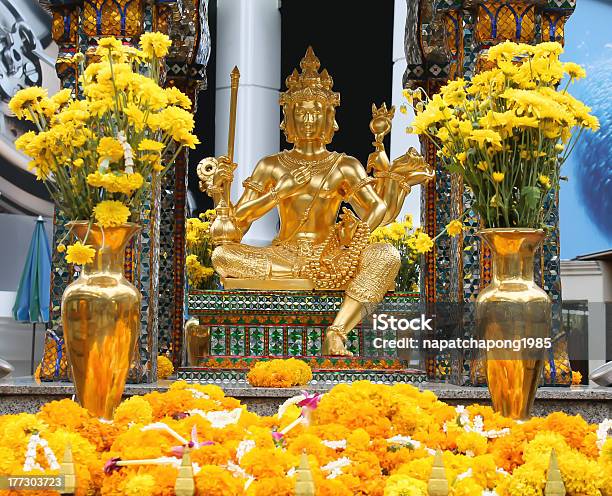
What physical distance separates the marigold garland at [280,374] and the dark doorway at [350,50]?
5.32 m

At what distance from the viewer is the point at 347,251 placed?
693 cm

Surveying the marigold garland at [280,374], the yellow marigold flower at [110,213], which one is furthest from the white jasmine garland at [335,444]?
the marigold garland at [280,374]

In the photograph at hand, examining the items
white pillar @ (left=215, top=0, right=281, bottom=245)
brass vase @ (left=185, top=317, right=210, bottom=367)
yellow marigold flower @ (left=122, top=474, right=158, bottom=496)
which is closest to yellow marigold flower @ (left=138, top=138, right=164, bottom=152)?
yellow marigold flower @ (left=122, top=474, right=158, bottom=496)

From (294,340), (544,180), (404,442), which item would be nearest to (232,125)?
(294,340)

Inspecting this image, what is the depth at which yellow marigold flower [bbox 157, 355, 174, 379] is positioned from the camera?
685 centimetres

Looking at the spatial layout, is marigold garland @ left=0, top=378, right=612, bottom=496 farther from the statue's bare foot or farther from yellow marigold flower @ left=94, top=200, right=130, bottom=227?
the statue's bare foot

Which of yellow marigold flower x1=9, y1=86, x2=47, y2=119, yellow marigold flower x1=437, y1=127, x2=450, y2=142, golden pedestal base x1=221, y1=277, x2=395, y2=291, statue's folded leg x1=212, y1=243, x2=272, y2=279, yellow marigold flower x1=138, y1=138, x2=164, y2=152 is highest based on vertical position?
yellow marigold flower x1=9, y1=86, x2=47, y2=119

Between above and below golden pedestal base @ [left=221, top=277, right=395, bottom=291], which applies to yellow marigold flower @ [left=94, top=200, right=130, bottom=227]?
above

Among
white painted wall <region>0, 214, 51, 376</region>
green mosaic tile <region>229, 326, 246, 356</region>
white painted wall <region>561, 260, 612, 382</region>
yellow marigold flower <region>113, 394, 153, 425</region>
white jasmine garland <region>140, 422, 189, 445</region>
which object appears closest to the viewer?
white jasmine garland <region>140, 422, 189, 445</region>

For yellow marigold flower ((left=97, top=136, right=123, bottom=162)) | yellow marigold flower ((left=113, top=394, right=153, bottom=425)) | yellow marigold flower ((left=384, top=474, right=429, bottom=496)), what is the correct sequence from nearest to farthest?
yellow marigold flower ((left=384, top=474, right=429, bottom=496)), yellow marigold flower ((left=113, top=394, right=153, bottom=425)), yellow marigold flower ((left=97, top=136, right=123, bottom=162))

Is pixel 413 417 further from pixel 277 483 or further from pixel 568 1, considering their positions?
pixel 568 1

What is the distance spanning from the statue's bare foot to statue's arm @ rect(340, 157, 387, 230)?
82 centimetres

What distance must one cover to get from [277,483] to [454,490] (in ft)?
1.06

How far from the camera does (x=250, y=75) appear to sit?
11.2m
